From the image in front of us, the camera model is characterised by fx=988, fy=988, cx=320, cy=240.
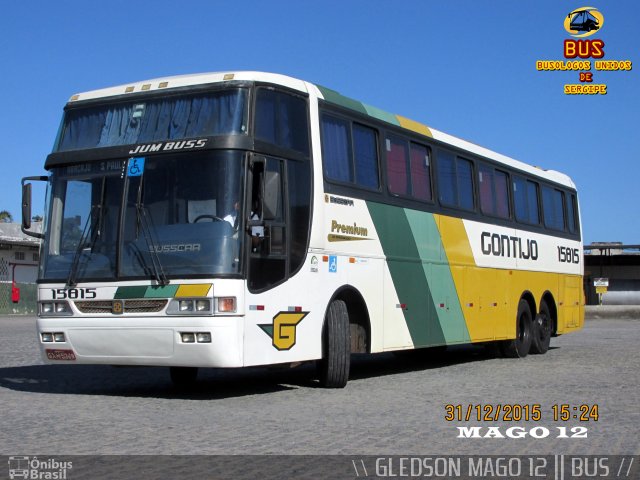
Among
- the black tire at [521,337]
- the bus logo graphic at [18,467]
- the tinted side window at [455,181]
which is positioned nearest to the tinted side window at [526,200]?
the black tire at [521,337]

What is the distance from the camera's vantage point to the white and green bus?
35.7 ft

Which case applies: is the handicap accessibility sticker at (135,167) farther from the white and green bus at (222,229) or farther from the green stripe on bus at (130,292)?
the green stripe on bus at (130,292)

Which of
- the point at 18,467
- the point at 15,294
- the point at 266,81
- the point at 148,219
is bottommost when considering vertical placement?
the point at 18,467

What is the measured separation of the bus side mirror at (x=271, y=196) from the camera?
11.2 meters

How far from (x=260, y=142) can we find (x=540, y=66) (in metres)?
16.3

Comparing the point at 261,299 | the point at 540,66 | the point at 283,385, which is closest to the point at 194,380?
the point at 283,385

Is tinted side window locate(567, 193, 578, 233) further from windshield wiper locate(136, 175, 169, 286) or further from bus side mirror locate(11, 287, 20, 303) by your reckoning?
bus side mirror locate(11, 287, 20, 303)

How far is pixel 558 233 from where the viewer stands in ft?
72.1

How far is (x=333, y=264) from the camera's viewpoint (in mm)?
12594

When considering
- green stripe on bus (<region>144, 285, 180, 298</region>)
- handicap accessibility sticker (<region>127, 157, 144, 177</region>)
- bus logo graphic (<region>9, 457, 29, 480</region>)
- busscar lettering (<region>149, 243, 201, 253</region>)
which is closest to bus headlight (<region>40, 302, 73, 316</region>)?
green stripe on bus (<region>144, 285, 180, 298</region>)

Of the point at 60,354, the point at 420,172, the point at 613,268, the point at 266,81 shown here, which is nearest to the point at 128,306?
the point at 60,354

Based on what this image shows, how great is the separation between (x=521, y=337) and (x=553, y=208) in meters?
3.70

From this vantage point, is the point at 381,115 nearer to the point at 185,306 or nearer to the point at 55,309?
the point at 185,306

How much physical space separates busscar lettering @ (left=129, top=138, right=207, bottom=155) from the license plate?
2.45 m
